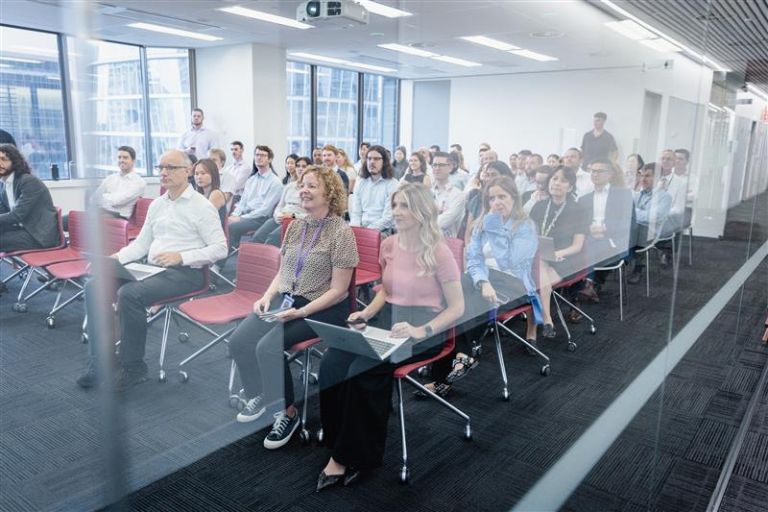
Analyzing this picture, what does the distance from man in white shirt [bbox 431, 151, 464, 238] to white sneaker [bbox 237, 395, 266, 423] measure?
1.19 m

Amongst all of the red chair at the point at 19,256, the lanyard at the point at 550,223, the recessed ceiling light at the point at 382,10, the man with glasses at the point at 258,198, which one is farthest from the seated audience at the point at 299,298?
the recessed ceiling light at the point at 382,10

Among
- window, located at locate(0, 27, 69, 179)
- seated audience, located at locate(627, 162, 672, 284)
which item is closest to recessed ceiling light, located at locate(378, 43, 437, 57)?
seated audience, located at locate(627, 162, 672, 284)

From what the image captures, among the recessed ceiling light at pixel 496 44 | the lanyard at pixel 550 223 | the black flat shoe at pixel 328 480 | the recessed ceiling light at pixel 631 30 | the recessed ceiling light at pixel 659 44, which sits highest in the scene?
the recessed ceiling light at pixel 496 44

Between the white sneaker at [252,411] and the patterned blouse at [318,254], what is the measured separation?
0.53 meters

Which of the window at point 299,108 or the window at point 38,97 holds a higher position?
the window at point 299,108

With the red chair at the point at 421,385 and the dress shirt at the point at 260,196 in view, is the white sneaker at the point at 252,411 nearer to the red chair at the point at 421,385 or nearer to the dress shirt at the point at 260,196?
the red chair at the point at 421,385

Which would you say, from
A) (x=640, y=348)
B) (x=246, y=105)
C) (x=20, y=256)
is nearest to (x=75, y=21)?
(x=640, y=348)

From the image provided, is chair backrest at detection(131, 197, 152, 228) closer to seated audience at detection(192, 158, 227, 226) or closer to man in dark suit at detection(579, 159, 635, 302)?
seated audience at detection(192, 158, 227, 226)

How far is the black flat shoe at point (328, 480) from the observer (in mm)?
2041

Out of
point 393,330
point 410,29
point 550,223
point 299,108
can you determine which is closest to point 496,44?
point 550,223

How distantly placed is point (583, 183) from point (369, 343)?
1.17m

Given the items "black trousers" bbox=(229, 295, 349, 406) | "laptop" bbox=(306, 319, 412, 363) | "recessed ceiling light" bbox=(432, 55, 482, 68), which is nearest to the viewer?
"laptop" bbox=(306, 319, 412, 363)

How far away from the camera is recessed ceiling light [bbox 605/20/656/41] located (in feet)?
5.86

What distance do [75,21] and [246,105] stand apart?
7489mm
